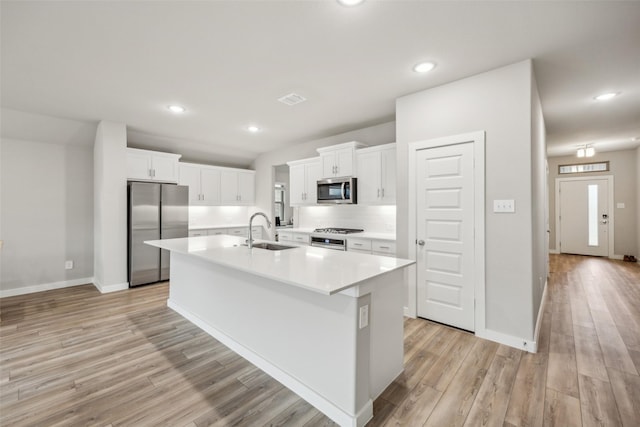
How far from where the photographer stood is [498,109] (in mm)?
2611

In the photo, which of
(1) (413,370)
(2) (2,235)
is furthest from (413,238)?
(2) (2,235)

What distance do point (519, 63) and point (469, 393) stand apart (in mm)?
2772

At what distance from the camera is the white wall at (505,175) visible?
248 centimetres

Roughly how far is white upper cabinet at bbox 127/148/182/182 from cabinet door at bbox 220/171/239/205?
1.08 meters

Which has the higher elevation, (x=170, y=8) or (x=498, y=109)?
(x=170, y=8)

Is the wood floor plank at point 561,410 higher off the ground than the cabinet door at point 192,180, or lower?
lower

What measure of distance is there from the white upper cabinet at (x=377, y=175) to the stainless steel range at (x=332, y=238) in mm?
600

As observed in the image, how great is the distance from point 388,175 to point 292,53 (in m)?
2.23

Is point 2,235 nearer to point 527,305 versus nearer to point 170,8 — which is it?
point 170,8

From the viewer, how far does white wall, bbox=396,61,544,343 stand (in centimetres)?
248

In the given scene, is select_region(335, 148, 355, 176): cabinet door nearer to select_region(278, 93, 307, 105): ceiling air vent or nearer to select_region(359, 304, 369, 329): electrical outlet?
select_region(278, 93, 307, 105): ceiling air vent

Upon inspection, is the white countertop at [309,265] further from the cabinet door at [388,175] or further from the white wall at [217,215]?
the white wall at [217,215]

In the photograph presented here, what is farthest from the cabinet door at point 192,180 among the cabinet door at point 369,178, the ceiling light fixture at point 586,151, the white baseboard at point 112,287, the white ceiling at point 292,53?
the ceiling light fixture at point 586,151

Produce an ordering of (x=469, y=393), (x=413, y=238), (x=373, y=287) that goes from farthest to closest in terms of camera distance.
Result: (x=413, y=238) → (x=469, y=393) → (x=373, y=287)
